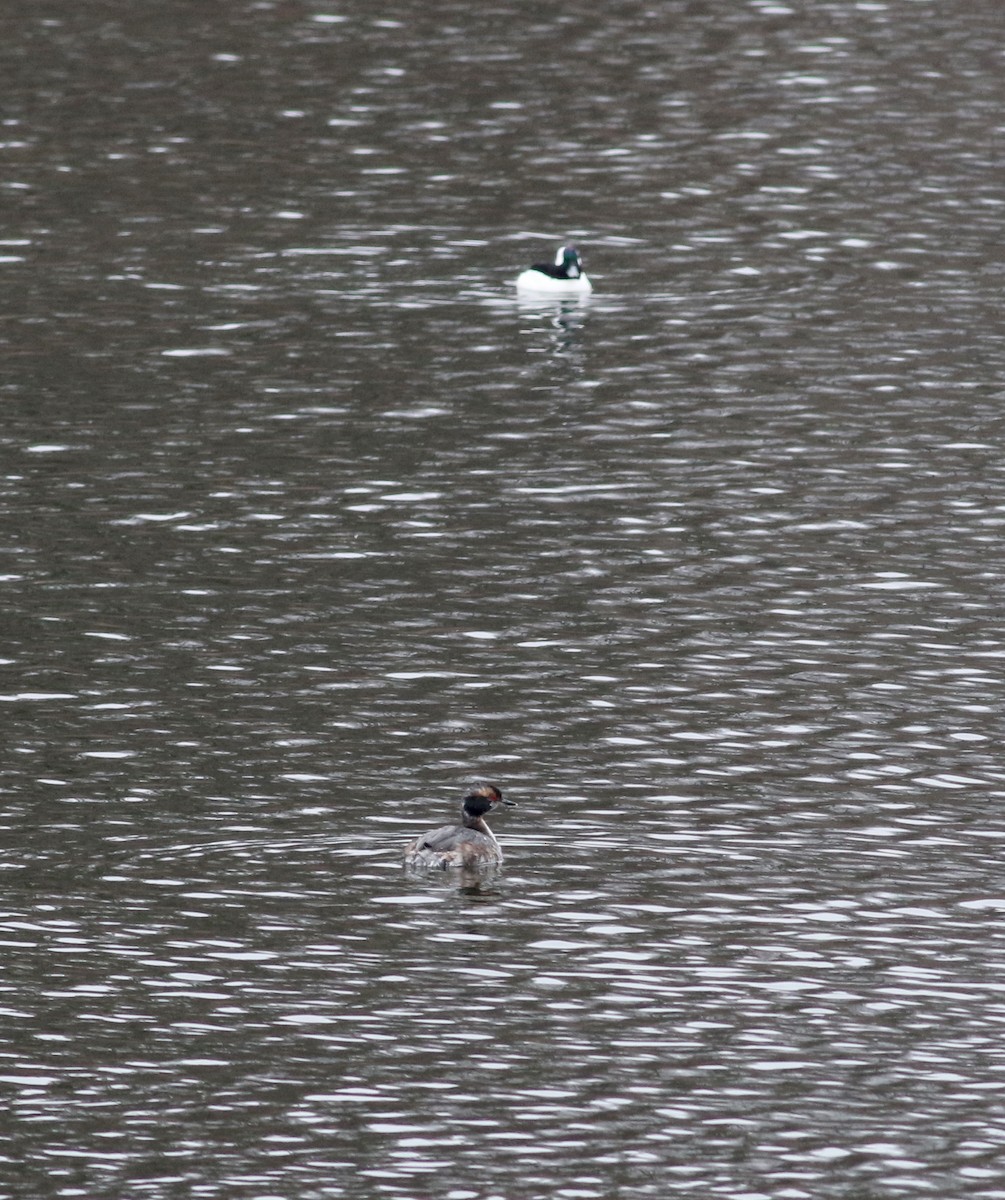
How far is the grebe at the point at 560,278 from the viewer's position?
39.5 meters

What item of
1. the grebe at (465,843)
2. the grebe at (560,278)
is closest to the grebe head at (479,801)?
the grebe at (465,843)

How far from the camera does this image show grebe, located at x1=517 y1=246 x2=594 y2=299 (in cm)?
3953

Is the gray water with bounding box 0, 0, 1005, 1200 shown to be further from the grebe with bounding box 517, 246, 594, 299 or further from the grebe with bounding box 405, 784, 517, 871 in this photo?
the grebe with bounding box 517, 246, 594, 299

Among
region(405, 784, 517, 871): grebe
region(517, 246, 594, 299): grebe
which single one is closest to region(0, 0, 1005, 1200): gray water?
region(405, 784, 517, 871): grebe

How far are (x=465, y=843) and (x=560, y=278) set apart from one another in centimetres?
2098

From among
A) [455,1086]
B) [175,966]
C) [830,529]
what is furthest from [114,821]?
[830,529]

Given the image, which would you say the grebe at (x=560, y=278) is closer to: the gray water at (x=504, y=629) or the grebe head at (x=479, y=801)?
the gray water at (x=504, y=629)

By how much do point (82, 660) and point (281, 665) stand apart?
7.00 feet

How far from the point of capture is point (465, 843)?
20.1 metres

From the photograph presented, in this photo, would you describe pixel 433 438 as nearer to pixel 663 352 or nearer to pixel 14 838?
pixel 663 352

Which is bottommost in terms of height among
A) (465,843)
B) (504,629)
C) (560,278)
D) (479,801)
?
(504,629)

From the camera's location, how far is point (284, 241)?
42906 mm

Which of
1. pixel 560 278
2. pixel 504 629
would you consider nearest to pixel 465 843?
pixel 504 629

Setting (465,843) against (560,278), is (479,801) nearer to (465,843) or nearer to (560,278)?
(465,843)
